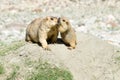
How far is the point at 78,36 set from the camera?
42.0 ft

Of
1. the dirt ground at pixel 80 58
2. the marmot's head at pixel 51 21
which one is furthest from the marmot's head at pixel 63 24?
the dirt ground at pixel 80 58

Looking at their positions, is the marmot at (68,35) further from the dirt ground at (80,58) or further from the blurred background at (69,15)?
the blurred background at (69,15)

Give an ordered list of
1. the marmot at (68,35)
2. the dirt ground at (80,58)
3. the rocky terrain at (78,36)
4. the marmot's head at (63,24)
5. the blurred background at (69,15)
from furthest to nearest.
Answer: the blurred background at (69,15) → the marmot at (68,35) → the marmot's head at (63,24) → the rocky terrain at (78,36) → the dirt ground at (80,58)

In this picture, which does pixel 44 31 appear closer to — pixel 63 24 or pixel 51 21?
pixel 51 21

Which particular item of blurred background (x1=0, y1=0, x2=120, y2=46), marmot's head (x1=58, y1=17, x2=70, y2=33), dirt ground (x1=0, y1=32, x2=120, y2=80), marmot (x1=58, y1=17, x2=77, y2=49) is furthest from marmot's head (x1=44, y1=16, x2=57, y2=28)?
Result: blurred background (x1=0, y1=0, x2=120, y2=46)

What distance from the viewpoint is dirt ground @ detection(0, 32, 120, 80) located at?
36.1 feet

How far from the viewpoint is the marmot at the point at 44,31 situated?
1153 cm

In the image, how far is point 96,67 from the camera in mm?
11258

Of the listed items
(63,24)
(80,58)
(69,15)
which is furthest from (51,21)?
(69,15)

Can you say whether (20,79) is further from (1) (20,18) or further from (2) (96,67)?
(1) (20,18)

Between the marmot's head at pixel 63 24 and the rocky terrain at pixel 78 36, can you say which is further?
the marmot's head at pixel 63 24

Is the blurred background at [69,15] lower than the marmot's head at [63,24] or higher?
lower

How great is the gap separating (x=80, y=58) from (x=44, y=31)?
968 mm

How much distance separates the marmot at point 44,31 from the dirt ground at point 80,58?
0.56 feet
